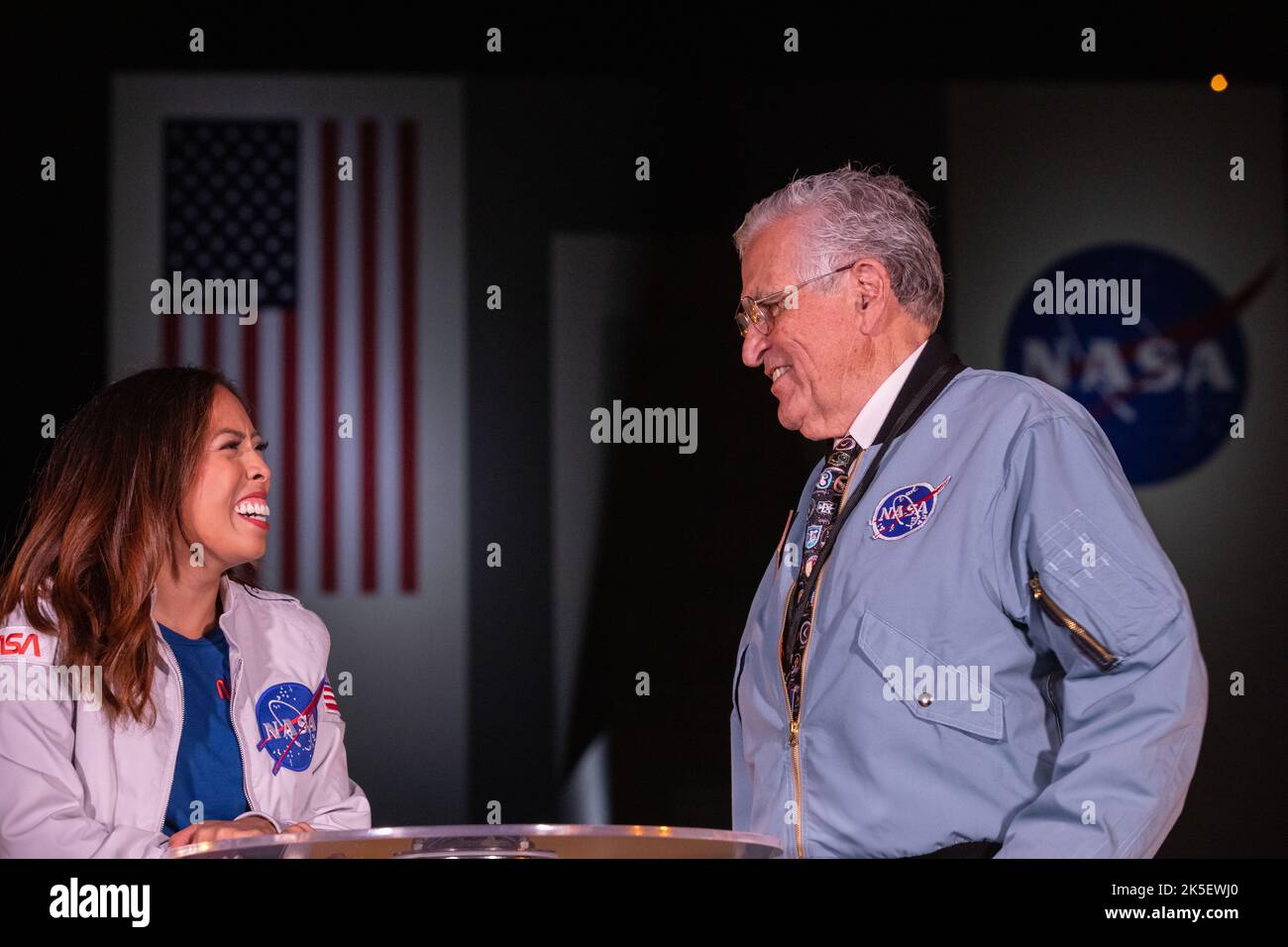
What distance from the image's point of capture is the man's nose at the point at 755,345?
2.83 m

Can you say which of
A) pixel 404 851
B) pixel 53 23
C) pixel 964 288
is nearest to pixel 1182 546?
pixel 964 288

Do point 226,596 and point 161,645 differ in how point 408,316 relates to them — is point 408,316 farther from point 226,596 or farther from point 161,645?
point 161,645

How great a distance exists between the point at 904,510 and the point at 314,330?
1771mm

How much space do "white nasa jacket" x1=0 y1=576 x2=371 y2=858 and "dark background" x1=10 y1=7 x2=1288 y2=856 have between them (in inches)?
33.9

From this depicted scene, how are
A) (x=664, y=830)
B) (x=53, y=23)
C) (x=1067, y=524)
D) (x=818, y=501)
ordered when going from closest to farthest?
(x=664, y=830) < (x=1067, y=524) < (x=818, y=501) < (x=53, y=23)

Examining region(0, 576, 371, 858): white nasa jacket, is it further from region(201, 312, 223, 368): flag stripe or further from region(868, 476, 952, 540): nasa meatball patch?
region(868, 476, 952, 540): nasa meatball patch

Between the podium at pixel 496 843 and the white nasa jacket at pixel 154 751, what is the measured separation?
616mm

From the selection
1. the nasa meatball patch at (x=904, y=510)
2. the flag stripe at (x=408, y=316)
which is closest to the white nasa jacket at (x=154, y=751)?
the flag stripe at (x=408, y=316)

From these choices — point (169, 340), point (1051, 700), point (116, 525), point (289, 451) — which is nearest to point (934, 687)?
point (1051, 700)

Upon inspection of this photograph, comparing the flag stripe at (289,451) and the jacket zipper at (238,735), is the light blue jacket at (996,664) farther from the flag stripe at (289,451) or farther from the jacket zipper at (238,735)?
the flag stripe at (289,451)
